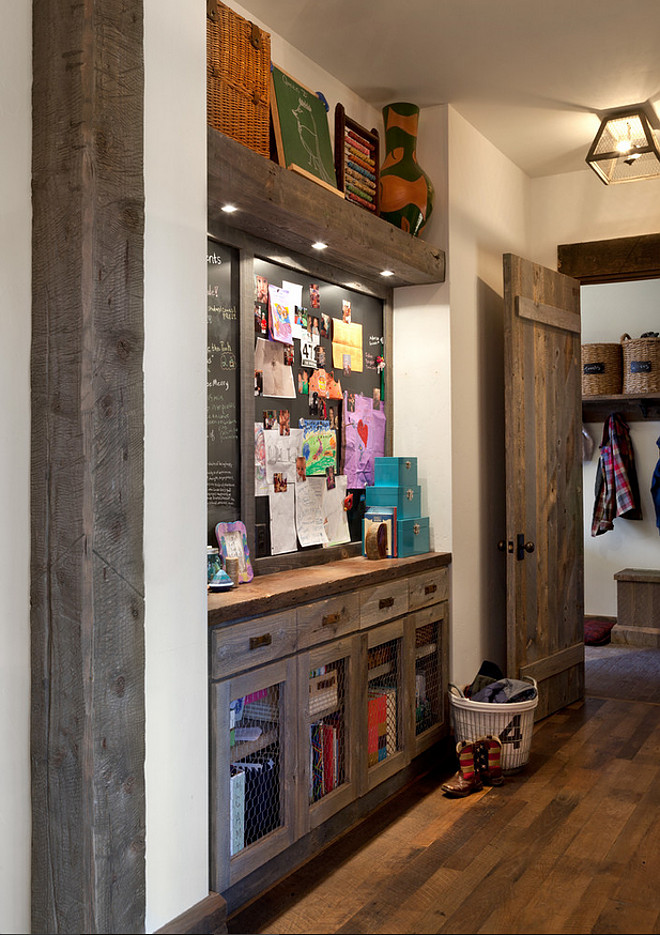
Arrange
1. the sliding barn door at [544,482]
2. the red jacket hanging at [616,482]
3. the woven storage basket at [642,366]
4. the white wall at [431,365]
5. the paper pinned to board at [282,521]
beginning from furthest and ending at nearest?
1. the red jacket hanging at [616,482]
2. the woven storage basket at [642,366]
3. the sliding barn door at [544,482]
4. the white wall at [431,365]
5. the paper pinned to board at [282,521]

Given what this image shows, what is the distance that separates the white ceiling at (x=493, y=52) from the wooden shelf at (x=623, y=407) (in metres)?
2.50

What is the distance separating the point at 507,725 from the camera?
11.5ft

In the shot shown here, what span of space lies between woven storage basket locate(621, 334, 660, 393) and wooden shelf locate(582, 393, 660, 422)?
98 millimetres

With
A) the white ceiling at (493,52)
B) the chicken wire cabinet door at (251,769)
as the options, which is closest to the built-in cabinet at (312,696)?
the chicken wire cabinet door at (251,769)

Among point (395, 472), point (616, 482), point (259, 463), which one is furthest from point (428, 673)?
point (616, 482)

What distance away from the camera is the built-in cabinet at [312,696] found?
242 cm

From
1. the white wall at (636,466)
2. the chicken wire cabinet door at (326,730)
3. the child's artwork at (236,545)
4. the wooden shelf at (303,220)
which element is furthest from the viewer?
the white wall at (636,466)

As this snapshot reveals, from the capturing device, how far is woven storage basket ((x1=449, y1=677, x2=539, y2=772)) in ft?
11.5

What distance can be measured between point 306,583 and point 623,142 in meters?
2.69

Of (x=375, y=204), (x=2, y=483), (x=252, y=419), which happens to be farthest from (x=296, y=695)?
(x=375, y=204)

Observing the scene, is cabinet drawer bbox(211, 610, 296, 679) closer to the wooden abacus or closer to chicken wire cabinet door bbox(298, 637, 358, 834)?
chicken wire cabinet door bbox(298, 637, 358, 834)

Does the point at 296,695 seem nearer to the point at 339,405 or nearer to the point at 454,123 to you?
the point at 339,405

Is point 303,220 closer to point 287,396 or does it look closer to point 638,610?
point 287,396

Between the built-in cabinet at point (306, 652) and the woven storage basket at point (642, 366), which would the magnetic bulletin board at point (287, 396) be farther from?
the woven storage basket at point (642, 366)
